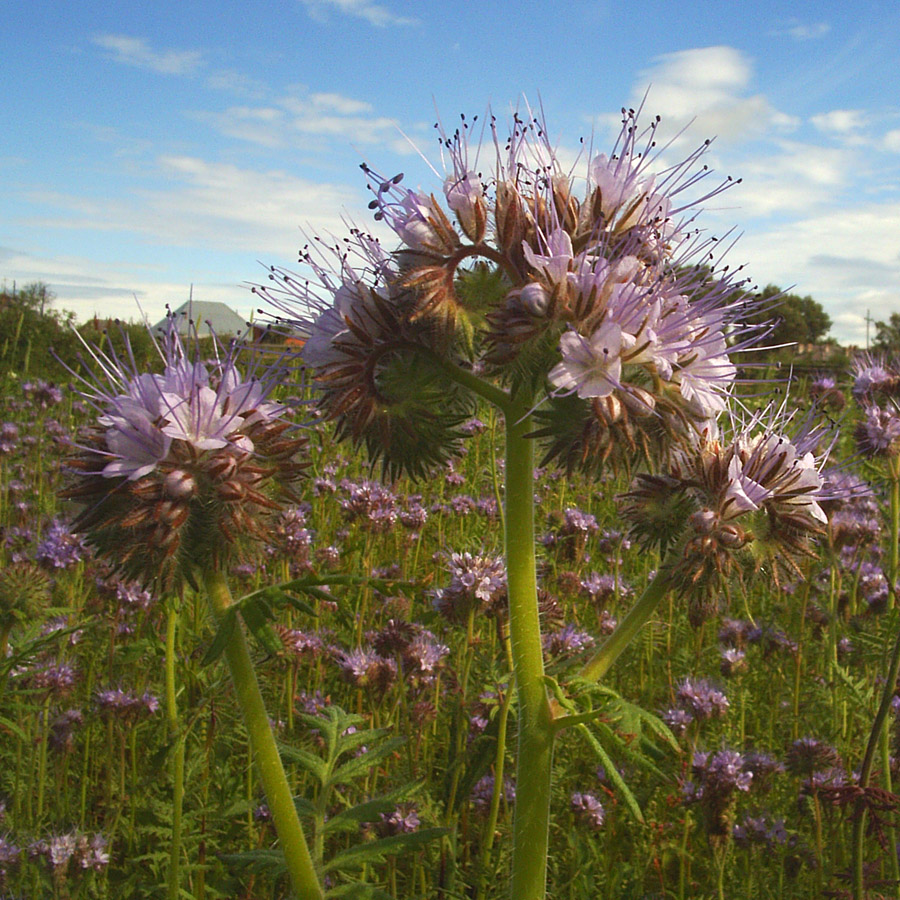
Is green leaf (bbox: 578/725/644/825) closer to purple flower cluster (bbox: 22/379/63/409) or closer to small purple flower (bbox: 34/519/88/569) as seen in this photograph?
small purple flower (bbox: 34/519/88/569)

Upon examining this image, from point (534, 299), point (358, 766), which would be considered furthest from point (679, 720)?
point (534, 299)

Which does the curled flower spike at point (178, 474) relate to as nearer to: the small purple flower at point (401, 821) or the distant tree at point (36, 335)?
the small purple flower at point (401, 821)

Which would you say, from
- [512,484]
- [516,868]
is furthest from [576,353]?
[516,868]

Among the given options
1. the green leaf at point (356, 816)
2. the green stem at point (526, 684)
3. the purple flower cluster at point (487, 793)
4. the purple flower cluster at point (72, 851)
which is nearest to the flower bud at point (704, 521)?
the green stem at point (526, 684)

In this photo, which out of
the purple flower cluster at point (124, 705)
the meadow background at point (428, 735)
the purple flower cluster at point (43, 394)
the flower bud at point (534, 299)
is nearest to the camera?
the flower bud at point (534, 299)

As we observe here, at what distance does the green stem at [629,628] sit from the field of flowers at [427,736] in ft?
0.41

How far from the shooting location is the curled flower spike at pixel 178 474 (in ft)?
5.63

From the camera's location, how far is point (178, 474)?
1719 millimetres

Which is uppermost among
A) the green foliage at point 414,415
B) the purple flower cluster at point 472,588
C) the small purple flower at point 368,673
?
the green foliage at point 414,415

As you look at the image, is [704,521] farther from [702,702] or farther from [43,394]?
[43,394]

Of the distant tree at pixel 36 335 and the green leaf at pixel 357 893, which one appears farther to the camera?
the distant tree at pixel 36 335

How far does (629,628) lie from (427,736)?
8.07 ft

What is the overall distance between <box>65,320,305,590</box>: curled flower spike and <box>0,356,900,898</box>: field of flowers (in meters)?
0.15

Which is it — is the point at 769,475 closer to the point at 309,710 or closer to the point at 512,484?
the point at 512,484
